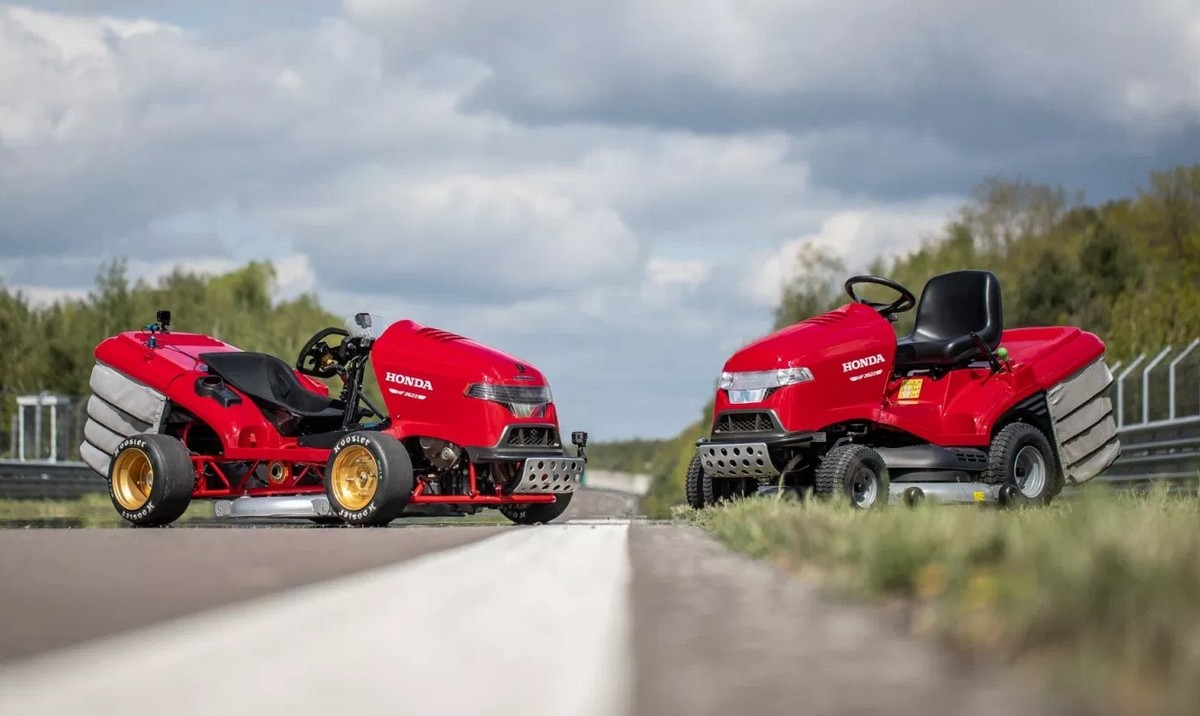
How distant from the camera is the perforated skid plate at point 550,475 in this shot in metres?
12.9

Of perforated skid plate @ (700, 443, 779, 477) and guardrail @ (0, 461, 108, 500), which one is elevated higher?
perforated skid plate @ (700, 443, 779, 477)

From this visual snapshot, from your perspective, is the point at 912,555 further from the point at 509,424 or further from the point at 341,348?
the point at 341,348

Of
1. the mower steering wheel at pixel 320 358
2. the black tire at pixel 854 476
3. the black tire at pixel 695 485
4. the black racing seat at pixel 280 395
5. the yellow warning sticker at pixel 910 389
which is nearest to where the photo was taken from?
the black tire at pixel 854 476

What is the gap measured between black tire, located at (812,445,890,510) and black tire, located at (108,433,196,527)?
18.3 feet

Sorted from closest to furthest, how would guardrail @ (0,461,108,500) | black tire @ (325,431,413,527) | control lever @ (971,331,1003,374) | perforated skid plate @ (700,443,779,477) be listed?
perforated skid plate @ (700,443,779,477), black tire @ (325,431,413,527), control lever @ (971,331,1003,374), guardrail @ (0,461,108,500)

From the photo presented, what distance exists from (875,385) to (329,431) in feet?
16.6

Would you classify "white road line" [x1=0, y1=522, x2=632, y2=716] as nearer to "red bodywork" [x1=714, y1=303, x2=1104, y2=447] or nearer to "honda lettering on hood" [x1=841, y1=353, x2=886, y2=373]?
"red bodywork" [x1=714, y1=303, x2=1104, y2=447]

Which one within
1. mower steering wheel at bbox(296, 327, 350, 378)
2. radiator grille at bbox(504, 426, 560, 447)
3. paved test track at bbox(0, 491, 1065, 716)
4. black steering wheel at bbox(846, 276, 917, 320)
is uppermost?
black steering wheel at bbox(846, 276, 917, 320)

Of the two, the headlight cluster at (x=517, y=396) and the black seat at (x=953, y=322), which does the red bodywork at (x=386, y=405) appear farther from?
the black seat at (x=953, y=322)

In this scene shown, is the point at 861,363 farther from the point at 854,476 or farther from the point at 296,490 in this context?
the point at 296,490

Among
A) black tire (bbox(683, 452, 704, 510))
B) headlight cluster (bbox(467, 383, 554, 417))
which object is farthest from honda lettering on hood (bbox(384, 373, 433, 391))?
black tire (bbox(683, 452, 704, 510))

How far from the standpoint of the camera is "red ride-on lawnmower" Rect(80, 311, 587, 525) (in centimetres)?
1262

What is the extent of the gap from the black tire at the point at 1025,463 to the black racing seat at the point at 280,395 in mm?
5901

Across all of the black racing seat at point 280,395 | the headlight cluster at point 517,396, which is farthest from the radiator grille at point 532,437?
the black racing seat at point 280,395
